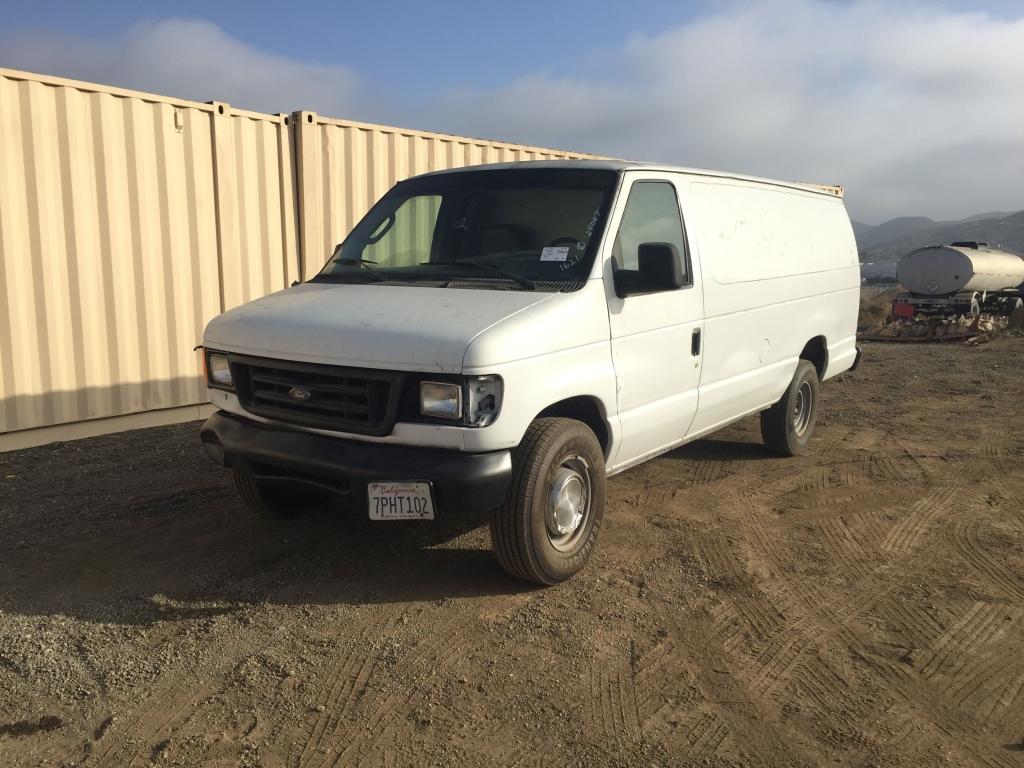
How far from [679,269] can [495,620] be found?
203 cm

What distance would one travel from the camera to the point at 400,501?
378 centimetres

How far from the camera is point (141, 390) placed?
26.0 ft

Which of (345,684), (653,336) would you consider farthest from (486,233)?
(345,684)

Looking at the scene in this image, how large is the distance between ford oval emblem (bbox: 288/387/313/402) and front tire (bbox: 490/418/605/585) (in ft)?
3.41

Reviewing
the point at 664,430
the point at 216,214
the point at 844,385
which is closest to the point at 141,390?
the point at 216,214

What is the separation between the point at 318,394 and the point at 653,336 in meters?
1.88

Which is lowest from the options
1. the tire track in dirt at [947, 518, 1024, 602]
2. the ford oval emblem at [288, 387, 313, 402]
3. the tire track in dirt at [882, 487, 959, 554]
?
the tire track in dirt at [882, 487, 959, 554]

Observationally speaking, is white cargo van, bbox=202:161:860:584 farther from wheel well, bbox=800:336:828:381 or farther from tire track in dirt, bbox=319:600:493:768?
wheel well, bbox=800:336:828:381

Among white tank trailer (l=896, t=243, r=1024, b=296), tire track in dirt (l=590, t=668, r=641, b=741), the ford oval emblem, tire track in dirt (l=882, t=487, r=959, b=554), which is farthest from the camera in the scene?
white tank trailer (l=896, t=243, r=1024, b=296)

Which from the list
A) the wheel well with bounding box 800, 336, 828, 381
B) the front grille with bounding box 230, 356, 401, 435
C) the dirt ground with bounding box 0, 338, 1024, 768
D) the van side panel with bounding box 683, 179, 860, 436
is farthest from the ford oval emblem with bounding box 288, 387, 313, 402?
the wheel well with bounding box 800, 336, 828, 381

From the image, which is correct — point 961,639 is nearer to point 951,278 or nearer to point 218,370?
point 218,370

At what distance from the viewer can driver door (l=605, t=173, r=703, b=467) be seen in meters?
4.55

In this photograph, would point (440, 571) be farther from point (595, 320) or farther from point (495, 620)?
point (595, 320)

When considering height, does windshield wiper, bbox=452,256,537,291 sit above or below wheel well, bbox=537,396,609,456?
above
